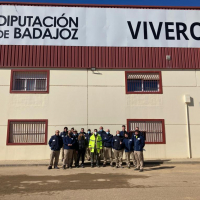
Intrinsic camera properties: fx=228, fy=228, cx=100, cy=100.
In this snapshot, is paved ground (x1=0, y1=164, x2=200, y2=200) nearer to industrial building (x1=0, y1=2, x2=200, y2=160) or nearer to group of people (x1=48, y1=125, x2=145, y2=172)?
group of people (x1=48, y1=125, x2=145, y2=172)

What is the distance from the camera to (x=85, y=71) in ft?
47.4

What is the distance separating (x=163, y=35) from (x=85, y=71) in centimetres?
580

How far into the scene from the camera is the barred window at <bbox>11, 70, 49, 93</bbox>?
46.7 feet

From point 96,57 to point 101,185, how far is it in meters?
9.08

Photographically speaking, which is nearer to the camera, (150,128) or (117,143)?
(117,143)

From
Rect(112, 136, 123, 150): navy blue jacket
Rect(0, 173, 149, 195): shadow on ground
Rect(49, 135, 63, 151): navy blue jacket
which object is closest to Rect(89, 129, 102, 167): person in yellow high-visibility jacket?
Rect(112, 136, 123, 150): navy blue jacket

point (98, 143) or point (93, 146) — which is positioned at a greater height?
point (98, 143)

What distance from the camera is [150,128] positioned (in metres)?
14.1

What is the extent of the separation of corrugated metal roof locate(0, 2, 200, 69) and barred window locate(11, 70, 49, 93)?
0.46 metres

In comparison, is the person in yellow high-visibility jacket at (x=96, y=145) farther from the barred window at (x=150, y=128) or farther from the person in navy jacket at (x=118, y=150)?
the barred window at (x=150, y=128)

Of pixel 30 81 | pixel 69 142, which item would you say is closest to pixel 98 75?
pixel 30 81

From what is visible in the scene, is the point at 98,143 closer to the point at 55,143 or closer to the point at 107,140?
the point at 107,140

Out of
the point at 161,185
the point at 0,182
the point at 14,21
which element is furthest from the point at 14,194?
the point at 14,21

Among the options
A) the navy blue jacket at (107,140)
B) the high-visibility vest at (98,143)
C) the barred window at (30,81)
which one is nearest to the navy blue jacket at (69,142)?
the high-visibility vest at (98,143)
